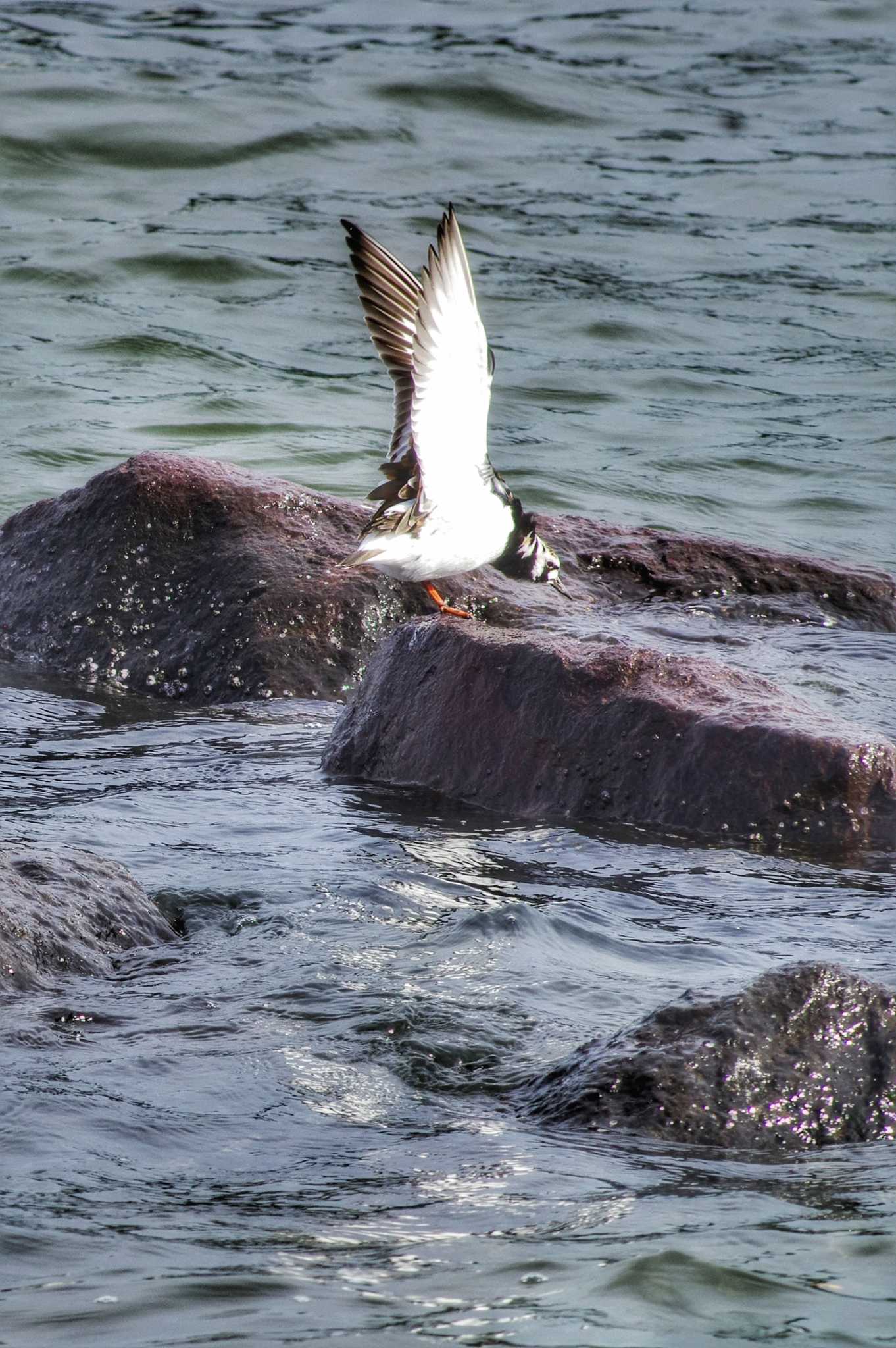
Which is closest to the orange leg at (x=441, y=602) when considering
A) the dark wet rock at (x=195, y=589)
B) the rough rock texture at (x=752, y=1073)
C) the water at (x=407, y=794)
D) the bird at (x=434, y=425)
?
the bird at (x=434, y=425)

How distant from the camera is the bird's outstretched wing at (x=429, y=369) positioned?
5.31 metres

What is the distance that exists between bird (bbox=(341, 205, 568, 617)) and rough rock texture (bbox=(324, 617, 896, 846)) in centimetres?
46

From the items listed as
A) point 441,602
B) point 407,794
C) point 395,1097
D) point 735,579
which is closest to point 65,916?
point 395,1097

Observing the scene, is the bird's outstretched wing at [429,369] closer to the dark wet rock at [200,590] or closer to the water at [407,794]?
the dark wet rock at [200,590]

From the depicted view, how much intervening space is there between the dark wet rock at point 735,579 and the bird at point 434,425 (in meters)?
1.03

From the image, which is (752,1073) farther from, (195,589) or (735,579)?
(735,579)

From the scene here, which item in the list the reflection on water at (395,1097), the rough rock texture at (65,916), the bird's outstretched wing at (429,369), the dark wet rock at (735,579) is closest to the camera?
the reflection on water at (395,1097)

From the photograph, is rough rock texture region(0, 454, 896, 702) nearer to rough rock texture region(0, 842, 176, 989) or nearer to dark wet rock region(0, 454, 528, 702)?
dark wet rock region(0, 454, 528, 702)

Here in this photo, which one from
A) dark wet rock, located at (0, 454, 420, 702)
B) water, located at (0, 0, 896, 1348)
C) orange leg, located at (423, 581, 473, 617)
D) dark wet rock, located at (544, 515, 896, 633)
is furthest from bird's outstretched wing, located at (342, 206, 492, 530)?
dark wet rock, located at (544, 515, 896, 633)

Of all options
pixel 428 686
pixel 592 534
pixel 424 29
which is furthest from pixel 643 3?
pixel 428 686

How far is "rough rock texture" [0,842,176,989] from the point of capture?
135 inches

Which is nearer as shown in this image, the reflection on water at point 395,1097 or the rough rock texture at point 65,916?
the reflection on water at point 395,1097

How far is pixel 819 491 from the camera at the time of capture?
9.91 metres

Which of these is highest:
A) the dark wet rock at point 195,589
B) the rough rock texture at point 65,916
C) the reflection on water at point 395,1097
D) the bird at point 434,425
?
the bird at point 434,425
